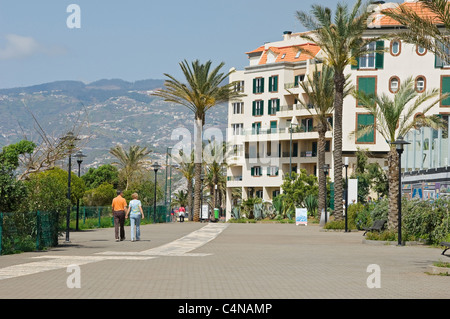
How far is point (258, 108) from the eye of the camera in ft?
302

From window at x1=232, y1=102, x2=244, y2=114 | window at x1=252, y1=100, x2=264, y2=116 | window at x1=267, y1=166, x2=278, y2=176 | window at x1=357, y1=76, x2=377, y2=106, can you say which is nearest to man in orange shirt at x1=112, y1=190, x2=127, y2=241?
window at x1=357, y1=76, x2=377, y2=106

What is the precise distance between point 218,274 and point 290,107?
236 ft

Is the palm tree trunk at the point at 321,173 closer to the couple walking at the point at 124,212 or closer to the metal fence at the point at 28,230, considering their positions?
the couple walking at the point at 124,212

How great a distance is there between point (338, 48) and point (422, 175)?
7892mm

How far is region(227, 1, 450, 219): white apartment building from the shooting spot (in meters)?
72.9

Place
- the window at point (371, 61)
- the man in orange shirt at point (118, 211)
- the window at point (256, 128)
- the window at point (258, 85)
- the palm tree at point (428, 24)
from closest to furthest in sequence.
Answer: the palm tree at point (428, 24), the man in orange shirt at point (118, 211), the window at point (371, 61), the window at point (256, 128), the window at point (258, 85)

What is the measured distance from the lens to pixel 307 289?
1267 cm

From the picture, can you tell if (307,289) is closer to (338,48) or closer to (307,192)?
(338,48)

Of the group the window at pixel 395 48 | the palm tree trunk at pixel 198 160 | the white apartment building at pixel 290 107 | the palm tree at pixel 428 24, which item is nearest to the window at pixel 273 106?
the white apartment building at pixel 290 107

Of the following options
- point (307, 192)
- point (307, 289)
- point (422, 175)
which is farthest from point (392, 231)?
point (307, 192)

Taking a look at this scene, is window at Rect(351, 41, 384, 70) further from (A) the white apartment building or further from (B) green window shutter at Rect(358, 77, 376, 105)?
(B) green window shutter at Rect(358, 77, 376, 105)

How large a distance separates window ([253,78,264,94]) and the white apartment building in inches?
2.7

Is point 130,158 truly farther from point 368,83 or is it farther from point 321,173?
point 321,173

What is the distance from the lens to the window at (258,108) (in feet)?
301
